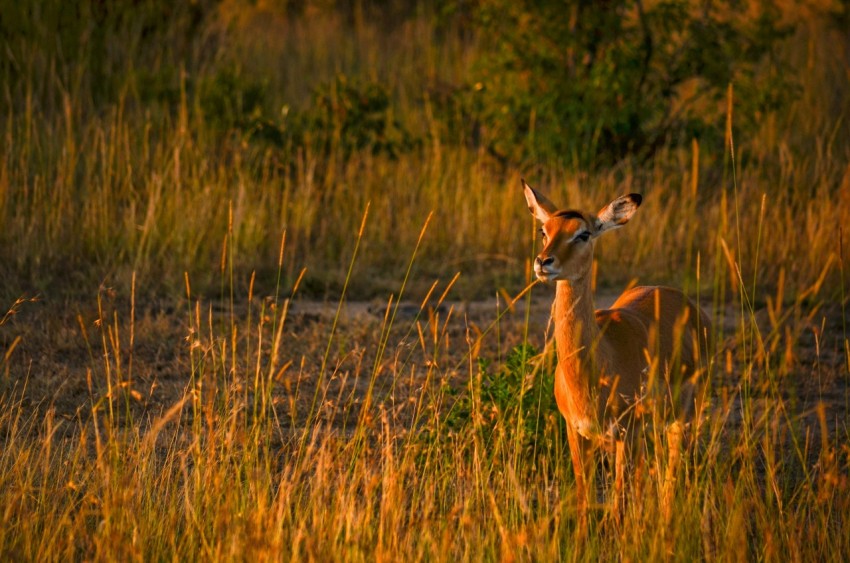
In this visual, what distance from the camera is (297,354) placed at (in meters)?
6.76

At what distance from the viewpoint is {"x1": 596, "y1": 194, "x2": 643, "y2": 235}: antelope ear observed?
4496mm

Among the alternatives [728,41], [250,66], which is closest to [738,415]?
[728,41]

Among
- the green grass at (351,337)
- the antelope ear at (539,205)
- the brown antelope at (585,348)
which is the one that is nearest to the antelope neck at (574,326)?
the brown antelope at (585,348)

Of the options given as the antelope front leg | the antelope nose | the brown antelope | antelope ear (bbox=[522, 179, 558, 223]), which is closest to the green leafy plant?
the antelope front leg

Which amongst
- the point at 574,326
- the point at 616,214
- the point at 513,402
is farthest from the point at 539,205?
the point at 513,402

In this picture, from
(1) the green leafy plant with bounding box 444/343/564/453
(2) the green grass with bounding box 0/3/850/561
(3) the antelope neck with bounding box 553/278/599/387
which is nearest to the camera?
(2) the green grass with bounding box 0/3/850/561

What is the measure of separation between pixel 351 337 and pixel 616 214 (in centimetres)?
285

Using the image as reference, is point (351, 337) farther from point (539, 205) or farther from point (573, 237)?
point (573, 237)

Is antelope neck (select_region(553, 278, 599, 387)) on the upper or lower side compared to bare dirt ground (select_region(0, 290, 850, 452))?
upper

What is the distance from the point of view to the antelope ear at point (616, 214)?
4496 mm

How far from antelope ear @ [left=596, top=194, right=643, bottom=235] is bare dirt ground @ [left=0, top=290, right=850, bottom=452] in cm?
113

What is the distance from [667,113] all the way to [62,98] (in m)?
5.31

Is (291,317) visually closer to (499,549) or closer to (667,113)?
(499,549)

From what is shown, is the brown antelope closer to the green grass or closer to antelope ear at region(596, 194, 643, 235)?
antelope ear at region(596, 194, 643, 235)
